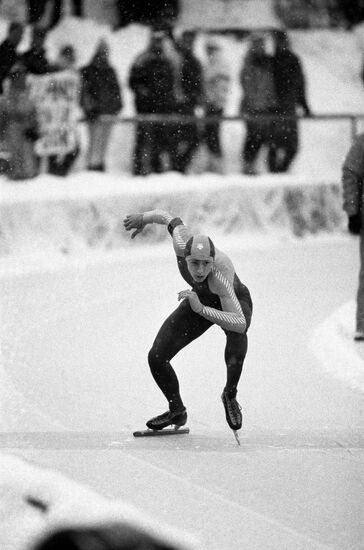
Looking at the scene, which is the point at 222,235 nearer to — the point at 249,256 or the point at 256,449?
the point at 249,256

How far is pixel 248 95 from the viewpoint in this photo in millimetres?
16938

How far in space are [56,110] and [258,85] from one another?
9.49 feet

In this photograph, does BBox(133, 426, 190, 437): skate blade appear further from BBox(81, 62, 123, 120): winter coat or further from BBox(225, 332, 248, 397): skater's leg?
BBox(81, 62, 123, 120): winter coat

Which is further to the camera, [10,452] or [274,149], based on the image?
[274,149]

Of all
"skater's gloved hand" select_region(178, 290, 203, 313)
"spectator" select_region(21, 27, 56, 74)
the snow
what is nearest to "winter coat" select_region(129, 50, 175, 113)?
the snow

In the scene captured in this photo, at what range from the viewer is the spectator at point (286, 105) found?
16750 millimetres

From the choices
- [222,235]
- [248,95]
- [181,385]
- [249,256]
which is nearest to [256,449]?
[181,385]

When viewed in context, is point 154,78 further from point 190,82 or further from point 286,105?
point 286,105

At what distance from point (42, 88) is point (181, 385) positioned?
7.78 metres

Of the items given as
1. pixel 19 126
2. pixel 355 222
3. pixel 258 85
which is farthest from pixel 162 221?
pixel 258 85

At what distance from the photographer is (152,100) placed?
16.3 meters

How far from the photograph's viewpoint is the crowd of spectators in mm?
15172

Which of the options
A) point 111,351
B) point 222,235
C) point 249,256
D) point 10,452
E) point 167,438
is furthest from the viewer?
point 222,235

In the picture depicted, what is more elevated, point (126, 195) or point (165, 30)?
point (165, 30)
